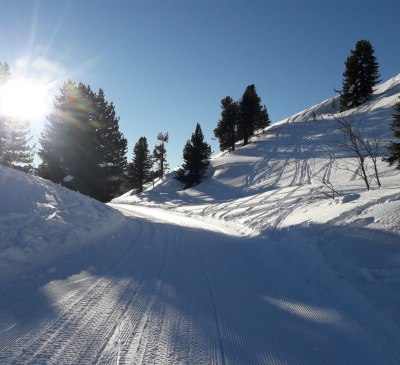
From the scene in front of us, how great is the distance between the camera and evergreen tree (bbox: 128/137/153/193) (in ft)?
151

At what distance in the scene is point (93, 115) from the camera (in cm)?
2522

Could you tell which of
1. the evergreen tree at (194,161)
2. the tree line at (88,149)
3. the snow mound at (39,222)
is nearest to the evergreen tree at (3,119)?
the tree line at (88,149)

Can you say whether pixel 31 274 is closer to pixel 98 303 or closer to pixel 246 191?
pixel 98 303

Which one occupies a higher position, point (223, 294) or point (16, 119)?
point (16, 119)

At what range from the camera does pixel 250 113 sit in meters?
52.4

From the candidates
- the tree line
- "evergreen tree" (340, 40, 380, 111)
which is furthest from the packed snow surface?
"evergreen tree" (340, 40, 380, 111)

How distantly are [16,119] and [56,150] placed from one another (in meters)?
13.6

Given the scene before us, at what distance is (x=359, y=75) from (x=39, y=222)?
2257 inches

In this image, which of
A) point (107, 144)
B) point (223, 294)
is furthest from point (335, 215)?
point (107, 144)

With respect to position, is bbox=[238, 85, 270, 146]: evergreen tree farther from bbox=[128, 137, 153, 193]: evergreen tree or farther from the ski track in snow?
the ski track in snow

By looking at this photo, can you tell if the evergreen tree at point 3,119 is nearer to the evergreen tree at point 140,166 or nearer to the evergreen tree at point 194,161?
the evergreen tree at point 140,166

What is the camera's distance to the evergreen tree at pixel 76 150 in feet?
74.8

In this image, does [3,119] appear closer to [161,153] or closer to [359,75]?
[161,153]

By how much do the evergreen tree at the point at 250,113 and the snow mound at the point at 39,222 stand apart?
1737 inches
